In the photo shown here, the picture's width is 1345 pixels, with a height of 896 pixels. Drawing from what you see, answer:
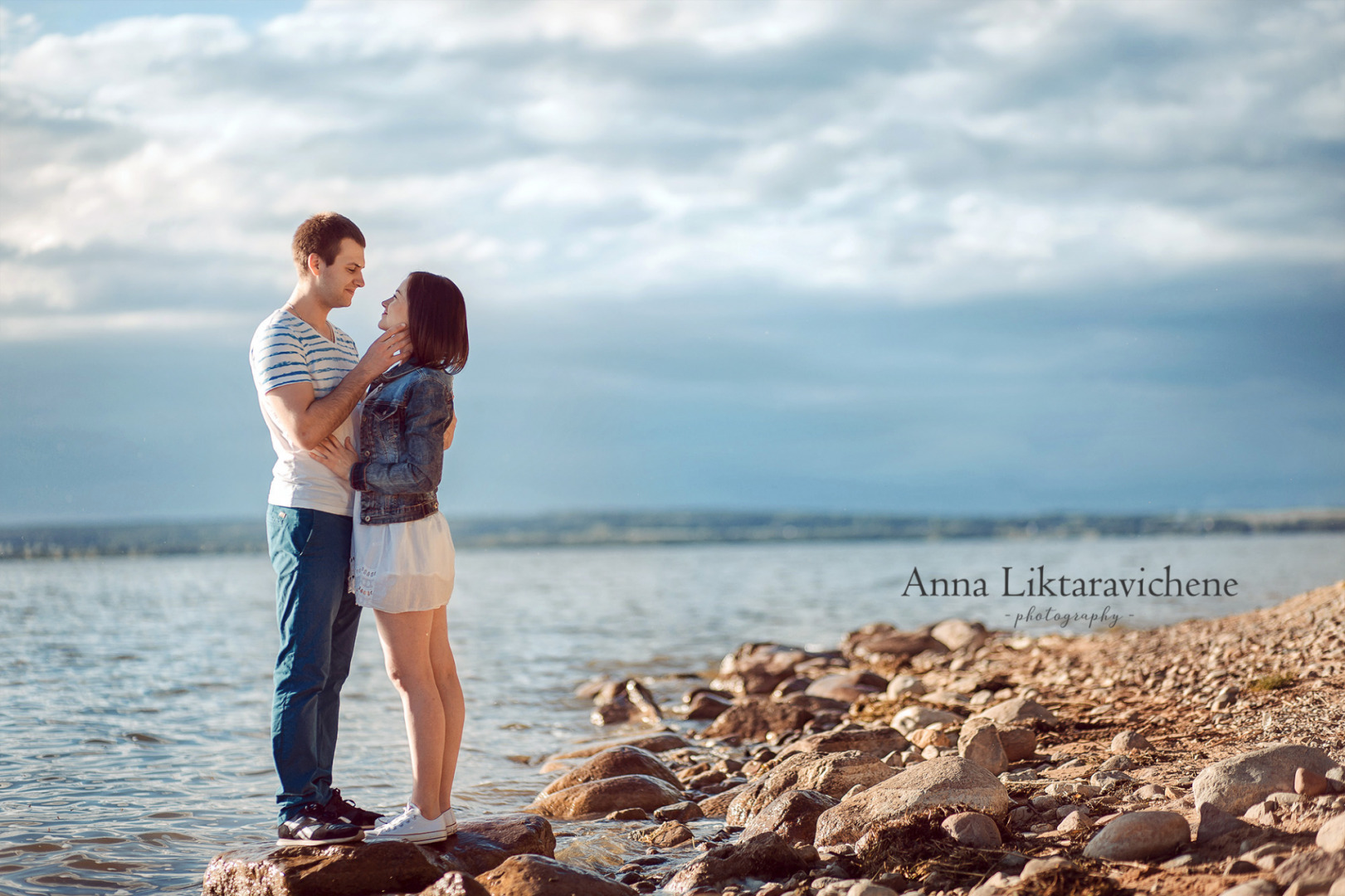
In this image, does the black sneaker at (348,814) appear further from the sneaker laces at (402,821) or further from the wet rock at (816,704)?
the wet rock at (816,704)

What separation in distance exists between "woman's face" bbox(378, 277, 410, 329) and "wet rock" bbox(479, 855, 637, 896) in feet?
7.87

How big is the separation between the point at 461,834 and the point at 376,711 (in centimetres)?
638

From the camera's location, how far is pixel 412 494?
4.25 m

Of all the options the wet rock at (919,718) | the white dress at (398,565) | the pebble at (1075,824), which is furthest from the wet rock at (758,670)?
the white dress at (398,565)

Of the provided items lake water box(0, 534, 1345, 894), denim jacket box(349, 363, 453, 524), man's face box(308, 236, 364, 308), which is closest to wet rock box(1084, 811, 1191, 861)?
lake water box(0, 534, 1345, 894)

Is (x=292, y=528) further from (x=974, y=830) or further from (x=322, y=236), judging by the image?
(x=974, y=830)

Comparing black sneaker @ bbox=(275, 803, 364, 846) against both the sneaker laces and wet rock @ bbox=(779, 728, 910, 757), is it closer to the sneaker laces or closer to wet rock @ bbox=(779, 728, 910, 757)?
the sneaker laces

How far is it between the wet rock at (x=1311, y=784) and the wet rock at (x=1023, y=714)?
10.4ft

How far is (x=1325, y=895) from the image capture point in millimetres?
3125

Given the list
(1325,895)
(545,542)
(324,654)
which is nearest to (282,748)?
(324,654)

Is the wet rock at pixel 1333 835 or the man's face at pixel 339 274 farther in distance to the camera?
the man's face at pixel 339 274

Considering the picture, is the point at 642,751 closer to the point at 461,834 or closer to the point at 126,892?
the point at 461,834

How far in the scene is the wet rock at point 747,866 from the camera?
467 centimetres

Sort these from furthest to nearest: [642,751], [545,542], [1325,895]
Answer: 1. [545,542]
2. [642,751]
3. [1325,895]
